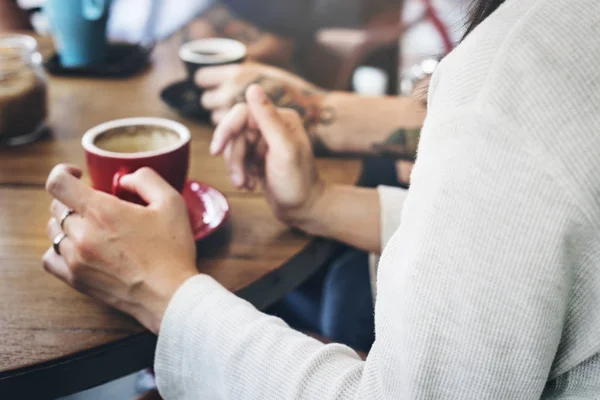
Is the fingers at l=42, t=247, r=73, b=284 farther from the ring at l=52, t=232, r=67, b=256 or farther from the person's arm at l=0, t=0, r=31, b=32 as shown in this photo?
the person's arm at l=0, t=0, r=31, b=32

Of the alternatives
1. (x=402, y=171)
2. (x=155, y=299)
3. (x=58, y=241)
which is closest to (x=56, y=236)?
(x=58, y=241)

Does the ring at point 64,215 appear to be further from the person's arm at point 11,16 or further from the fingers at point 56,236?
the person's arm at point 11,16

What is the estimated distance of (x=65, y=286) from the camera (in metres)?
0.72

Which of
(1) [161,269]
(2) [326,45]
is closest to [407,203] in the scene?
(1) [161,269]

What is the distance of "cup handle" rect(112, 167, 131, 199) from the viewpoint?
76 cm

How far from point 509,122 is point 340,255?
0.80 metres

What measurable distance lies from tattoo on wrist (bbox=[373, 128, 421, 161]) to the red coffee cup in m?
0.48

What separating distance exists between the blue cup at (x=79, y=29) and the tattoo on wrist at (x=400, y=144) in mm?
650

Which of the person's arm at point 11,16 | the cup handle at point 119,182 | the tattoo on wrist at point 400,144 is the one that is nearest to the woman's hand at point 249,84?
the tattoo on wrist at point 400,144

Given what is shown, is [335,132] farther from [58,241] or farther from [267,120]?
[58,241]

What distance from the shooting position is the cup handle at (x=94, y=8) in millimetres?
1289

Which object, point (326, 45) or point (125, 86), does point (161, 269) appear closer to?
point (125, 86)

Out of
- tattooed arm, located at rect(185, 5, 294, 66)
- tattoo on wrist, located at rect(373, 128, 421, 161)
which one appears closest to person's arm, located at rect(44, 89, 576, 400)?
tattoo on wrist, located at rect(373, 128, 421, 161)

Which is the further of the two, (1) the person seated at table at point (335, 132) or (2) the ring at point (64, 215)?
(1) the person seated at table at point (335, 132)
